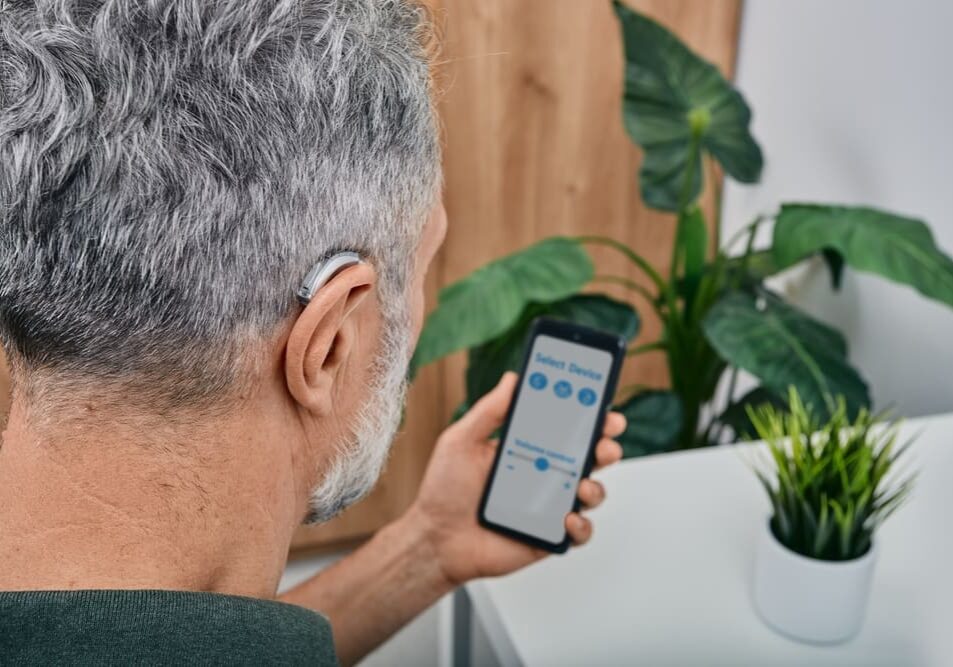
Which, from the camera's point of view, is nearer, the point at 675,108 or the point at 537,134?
the point at 675,108

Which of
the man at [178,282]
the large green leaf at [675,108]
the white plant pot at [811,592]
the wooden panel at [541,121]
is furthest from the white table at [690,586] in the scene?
the wooden panel at [541,121]

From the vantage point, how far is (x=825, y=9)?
1239mm

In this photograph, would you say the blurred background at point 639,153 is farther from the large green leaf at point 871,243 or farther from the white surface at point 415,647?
the large green leaf at point 871,243

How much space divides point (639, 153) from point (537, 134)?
19cm

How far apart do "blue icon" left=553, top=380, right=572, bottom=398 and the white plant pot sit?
0.20 m

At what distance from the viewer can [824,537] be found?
2.25ft

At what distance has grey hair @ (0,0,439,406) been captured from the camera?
46 cm

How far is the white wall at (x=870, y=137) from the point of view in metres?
1.07

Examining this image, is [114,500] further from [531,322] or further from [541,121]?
[541,121]

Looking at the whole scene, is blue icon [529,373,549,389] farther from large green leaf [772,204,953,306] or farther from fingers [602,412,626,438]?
large green leaf [772,204,953,306]

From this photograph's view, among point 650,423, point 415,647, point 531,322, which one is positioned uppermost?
point 531,322

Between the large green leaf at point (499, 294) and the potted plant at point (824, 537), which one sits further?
the large green leaf at point (499, 294)

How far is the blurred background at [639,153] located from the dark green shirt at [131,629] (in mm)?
770

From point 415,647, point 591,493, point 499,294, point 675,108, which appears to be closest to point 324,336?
point 591,493
